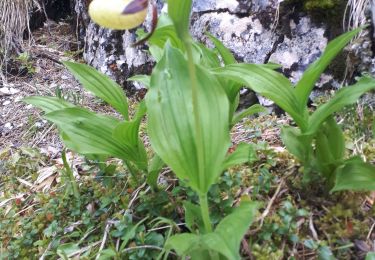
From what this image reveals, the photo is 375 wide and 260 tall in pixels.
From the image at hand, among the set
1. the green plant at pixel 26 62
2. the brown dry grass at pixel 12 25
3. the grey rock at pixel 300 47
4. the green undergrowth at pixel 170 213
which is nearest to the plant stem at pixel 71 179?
the green undergrowth at pixel 170 213

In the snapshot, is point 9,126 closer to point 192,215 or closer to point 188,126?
point 192,215

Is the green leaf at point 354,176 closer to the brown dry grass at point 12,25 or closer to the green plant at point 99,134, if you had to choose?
→ the green plant at point 99,134

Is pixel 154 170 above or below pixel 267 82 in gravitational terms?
below

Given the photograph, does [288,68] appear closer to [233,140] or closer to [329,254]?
[233,140]

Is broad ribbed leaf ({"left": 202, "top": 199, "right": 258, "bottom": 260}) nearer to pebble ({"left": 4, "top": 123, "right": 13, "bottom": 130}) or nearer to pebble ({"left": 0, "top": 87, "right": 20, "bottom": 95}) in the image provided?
pebble ({"left": 4, "top": 123, "right": 13, "bottom": 130})

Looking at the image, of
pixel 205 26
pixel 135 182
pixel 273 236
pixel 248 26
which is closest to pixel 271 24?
pixel 248 26

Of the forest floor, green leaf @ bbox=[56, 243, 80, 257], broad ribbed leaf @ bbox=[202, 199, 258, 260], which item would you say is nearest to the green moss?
the forest floor

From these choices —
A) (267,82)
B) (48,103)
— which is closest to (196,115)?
(267,82)
